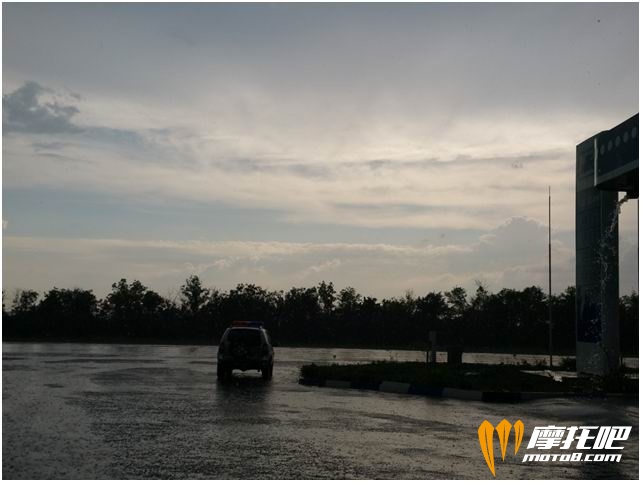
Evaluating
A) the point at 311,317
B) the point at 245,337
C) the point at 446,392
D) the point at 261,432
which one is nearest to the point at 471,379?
the point at 446,392

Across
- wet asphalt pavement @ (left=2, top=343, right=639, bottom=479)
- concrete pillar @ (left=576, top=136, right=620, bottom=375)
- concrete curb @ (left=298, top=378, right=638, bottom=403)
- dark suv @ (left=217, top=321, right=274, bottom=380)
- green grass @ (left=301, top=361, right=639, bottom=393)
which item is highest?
concrete pillar @ (left=576, top=136, right=620, bottom=375)

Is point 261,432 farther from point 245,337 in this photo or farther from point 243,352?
point 245,337

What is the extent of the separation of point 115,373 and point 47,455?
17.5 metres

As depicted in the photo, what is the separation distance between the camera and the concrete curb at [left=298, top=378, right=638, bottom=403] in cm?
1959

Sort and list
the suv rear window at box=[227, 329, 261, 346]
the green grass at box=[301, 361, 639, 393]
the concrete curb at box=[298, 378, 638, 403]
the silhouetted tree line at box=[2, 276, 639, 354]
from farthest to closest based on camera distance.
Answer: the silhouetted tree line at box=[2, 276, 639, 354] → the suv rear window at box=[227, 329, 261, 346] → the green grass at box=[301, 361, 639, 393] → the concrete curb at box=[298, 378, 638, 403]

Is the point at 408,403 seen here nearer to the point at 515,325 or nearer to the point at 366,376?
the point at 366,376

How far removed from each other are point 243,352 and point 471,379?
691 centimetres

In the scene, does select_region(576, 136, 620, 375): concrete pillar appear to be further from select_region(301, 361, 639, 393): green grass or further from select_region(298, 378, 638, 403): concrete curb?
select_region(298, 378, 638, 403): concrete curb

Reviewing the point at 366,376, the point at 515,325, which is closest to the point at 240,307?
the point at 515,325

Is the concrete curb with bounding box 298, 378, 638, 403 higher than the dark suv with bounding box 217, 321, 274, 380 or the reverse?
the reverse

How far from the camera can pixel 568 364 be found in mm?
34500

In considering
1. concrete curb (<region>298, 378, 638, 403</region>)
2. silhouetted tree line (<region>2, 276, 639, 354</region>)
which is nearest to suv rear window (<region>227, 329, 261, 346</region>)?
concrete curb (<region>298, 378, 638, 403</region>)

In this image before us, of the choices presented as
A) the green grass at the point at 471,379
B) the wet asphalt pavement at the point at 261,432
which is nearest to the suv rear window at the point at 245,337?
the green grass at the point at 471,379

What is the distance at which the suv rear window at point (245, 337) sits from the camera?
25.5 metres
